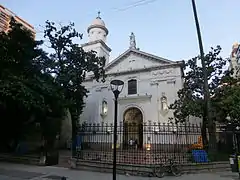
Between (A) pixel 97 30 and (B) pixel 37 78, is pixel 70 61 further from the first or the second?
(A) pixel 97 30

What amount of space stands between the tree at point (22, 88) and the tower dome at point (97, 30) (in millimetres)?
16617

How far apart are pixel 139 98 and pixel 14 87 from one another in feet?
48.3

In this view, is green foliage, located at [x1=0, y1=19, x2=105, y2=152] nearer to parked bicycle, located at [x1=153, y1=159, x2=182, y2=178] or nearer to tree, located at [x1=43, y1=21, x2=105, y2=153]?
tree, located at [x1=43, y1=21, x2=105, y2=153]

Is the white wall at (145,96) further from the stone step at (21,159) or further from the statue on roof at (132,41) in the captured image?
the stone step at (21,159)

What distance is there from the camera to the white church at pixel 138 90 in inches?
884

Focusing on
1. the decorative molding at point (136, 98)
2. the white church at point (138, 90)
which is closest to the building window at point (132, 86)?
the white church at point (138, 90)

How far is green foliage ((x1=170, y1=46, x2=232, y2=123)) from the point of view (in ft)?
52.4

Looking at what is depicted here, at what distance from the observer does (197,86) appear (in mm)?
17781

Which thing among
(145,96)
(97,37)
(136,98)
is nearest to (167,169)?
(145,96)

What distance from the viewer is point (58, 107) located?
15.3 meters

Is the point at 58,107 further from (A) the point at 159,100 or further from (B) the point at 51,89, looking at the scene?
(A) the point at 159,100

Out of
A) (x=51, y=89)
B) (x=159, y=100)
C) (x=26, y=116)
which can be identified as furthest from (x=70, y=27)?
(x=159, y=100)

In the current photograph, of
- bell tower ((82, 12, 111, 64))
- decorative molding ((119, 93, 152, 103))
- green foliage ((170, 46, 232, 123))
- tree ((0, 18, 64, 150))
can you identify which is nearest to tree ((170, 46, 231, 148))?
green foliage ((170, 46, 232, 123))

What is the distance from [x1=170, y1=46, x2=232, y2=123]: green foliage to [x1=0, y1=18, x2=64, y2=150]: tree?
999cm
